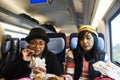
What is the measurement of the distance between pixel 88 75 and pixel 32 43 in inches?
24.8

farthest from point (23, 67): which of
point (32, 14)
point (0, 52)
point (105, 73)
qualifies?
point (32, 14)

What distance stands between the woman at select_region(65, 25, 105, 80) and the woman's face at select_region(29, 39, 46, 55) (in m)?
0.36

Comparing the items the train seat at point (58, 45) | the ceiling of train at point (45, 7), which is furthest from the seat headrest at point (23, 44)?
the ceiling of train at point (45, 7)

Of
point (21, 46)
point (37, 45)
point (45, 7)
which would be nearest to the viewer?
point (37, 45)

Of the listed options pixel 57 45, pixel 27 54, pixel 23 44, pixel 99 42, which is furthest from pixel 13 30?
pixel 27 54

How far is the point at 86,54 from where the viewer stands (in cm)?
227

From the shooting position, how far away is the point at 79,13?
6.89 m

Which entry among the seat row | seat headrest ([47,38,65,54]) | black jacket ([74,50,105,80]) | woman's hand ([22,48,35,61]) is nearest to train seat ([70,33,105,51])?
the seat row

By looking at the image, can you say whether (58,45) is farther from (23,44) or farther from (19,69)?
(19,69)

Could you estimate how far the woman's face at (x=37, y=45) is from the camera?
7.25ft

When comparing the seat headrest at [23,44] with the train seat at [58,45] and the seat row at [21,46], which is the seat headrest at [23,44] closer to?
the seat row at [21,46]

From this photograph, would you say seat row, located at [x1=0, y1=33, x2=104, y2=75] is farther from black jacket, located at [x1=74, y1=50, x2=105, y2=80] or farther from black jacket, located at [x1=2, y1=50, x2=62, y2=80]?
black jacket, located at [x1=74, y1=50, x2=105, y2=80]

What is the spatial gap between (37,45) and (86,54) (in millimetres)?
498

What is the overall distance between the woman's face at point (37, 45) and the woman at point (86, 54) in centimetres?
36
